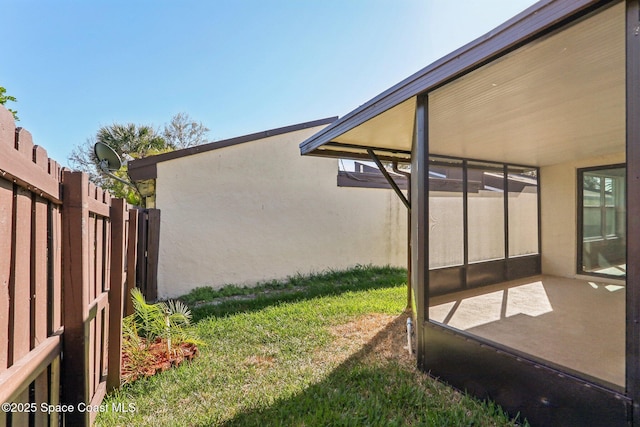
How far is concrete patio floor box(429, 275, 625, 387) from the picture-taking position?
2364mm

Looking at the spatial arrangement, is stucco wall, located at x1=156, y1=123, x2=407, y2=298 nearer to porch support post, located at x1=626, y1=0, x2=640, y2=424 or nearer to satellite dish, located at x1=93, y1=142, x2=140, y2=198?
satellite dish, located at x1=93, y1=142, x2=140, y2=198

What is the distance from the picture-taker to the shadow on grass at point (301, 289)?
15.5ft

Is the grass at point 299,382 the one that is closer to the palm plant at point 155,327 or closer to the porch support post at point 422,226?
the palm plant at point 155,327

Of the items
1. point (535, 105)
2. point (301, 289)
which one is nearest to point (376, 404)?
point (535, 105)

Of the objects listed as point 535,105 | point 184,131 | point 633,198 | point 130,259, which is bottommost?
point 130,259

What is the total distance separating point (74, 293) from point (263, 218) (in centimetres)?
474

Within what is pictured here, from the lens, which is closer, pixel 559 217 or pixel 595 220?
pixel 595 220

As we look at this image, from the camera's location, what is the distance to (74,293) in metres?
1.51

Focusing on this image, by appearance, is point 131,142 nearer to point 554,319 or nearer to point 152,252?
point 152,252

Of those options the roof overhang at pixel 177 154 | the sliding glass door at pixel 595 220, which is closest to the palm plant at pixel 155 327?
the roof overhang at pixel 177 154

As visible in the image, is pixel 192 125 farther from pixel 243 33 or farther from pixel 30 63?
pixel 243 33

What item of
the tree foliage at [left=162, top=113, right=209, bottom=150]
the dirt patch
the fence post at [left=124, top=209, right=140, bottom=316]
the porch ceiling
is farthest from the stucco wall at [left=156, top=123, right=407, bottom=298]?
the tree foliage at [left=162, top=113, right=209, bottom=150]

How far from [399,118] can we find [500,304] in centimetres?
283

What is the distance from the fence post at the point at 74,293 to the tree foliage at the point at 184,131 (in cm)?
1507
